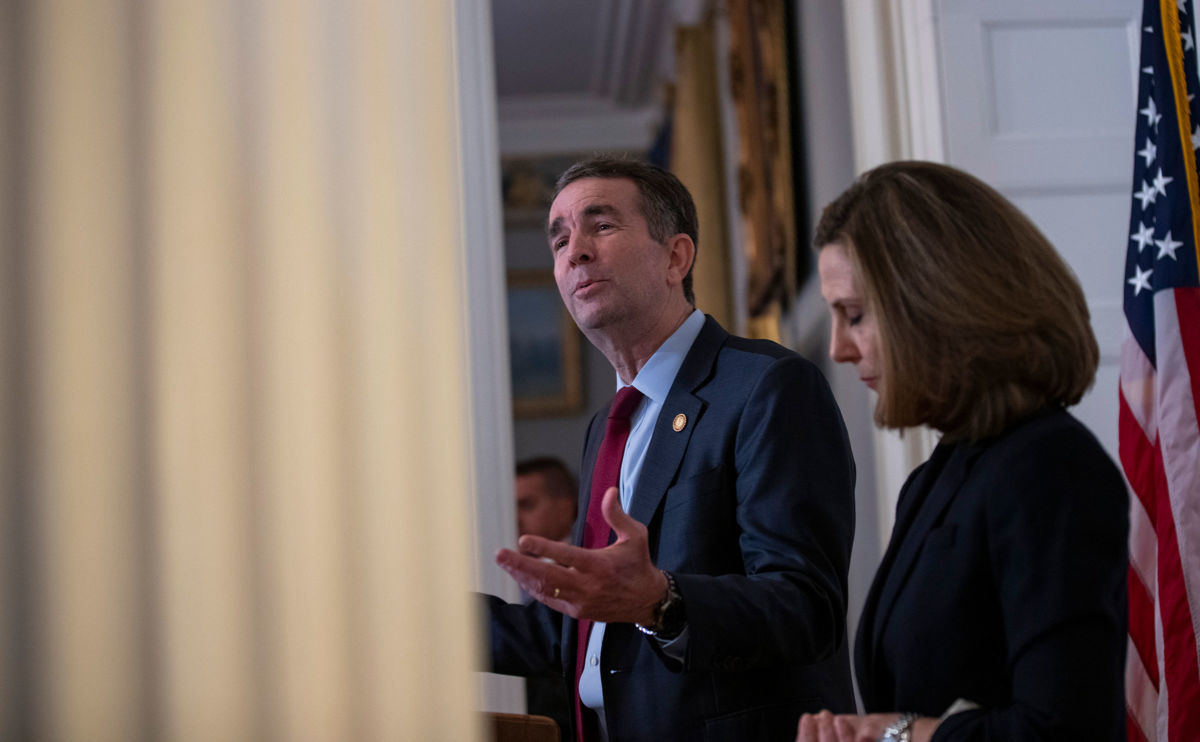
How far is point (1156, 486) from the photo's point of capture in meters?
2.53

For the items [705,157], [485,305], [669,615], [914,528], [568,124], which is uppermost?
[568,124]

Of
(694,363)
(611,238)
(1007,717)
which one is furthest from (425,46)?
(1007,717)

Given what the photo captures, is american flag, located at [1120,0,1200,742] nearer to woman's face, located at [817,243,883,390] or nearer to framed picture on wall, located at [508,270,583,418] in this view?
woman's face, located at [817,243,883,390]

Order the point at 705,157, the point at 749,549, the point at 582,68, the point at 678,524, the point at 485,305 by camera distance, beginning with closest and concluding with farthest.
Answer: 1. the point at 749,549
2. the point at 678,524
3. the point at 485,305
4. the point at 705,157
5. the point at 582,68

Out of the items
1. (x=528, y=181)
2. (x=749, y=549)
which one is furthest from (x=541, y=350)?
(x=749, y=549)

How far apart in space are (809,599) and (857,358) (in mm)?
397

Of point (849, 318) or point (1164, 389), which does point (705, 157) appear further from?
point (849, 318)

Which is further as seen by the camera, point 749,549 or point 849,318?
point 749,549

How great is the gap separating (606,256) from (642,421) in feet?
1.09

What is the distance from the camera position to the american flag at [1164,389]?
2.39 metres

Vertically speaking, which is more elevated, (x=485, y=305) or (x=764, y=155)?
(x=764, y=155)

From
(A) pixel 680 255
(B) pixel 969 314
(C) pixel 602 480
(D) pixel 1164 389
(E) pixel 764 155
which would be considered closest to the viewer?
(B) pixel 969 314

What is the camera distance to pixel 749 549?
5.77ft

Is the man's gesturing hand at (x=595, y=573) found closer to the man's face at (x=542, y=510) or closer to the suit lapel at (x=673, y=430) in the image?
the suit lapel at (x=673, y=430)
